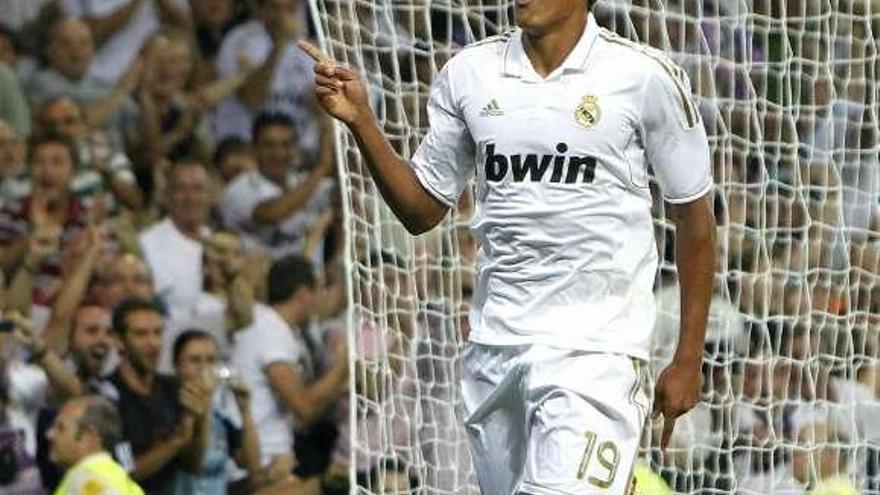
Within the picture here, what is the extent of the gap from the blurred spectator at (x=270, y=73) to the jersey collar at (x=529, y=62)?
3.96 m

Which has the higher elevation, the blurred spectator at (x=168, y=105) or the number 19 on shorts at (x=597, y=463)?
the number 19 on shorts at (x=597, y=463)

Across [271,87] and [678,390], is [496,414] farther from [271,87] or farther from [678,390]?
[271,87]

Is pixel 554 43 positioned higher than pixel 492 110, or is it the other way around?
pixel 554 43

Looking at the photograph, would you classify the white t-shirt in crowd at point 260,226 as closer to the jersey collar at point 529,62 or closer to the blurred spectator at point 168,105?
the blurred spectator at point 168,105

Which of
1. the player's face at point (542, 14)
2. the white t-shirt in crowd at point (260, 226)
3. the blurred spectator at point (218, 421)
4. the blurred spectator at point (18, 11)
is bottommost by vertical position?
the blurred spectator at point (218, 421)

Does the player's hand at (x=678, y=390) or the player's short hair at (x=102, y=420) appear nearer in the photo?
the player's hand at (x=678, y=390)

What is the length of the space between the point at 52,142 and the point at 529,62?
3560mm

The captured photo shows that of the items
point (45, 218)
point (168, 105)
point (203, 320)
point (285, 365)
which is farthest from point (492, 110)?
point (168, 105)

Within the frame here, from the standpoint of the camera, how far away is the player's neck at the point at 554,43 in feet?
16.3

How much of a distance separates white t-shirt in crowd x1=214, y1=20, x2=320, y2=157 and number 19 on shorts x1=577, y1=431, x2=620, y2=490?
4.30 m

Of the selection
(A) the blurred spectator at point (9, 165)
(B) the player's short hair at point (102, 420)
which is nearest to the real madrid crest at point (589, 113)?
(B) the player's short hair at point (102, 420)

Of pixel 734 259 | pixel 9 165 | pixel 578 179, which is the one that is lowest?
pixel 734 259

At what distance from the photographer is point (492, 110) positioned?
5.00 m

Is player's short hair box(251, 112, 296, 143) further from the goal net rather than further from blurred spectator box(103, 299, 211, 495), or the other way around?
the goal net
